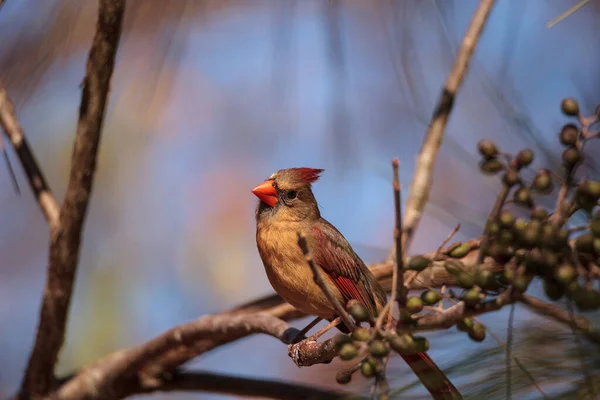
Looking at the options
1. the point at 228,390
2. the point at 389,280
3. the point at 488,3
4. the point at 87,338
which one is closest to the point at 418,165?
the point at 389,280

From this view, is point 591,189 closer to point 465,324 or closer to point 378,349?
point 465,324

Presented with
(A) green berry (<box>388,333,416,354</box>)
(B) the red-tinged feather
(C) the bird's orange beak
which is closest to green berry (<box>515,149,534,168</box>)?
(A) green berry (<box>388,333,416,354</box>)

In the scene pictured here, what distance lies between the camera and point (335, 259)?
8.85 feet

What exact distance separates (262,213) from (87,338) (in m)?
1.85

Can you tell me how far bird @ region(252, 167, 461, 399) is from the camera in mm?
2549

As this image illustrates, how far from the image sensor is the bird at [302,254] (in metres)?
2.55

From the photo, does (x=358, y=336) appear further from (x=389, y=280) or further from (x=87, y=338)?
(x=87, y=338)

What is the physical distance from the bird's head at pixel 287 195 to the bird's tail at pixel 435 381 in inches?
70.1

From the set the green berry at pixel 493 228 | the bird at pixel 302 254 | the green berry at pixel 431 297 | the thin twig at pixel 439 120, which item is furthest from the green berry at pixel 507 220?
the thin twig at pixel 439 120

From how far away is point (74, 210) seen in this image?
89.3 inches

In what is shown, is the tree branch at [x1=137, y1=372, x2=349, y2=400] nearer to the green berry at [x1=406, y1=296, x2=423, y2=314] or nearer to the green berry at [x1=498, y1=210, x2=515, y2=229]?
the green berry at [x1=406, y1=296, x2=423, y2=314]

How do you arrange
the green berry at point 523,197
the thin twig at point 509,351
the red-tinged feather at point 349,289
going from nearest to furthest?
the thin twig at point 509,351, the green berry at point 523,197, the red-tinged feather at point 349,289

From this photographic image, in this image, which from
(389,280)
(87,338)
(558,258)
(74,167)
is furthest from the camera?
(87,338)

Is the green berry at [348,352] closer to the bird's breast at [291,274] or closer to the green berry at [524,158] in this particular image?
the green berry at [524,158]
